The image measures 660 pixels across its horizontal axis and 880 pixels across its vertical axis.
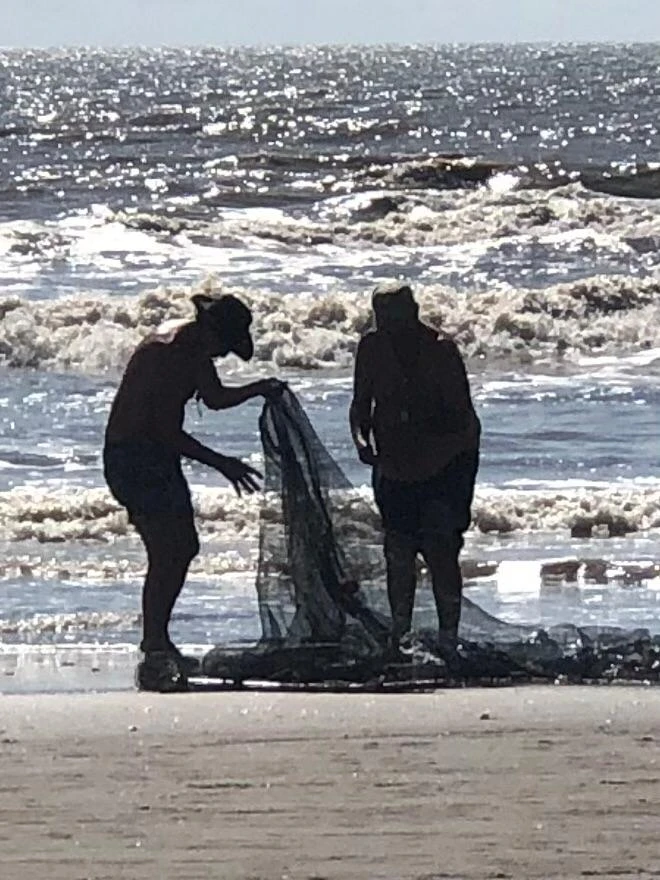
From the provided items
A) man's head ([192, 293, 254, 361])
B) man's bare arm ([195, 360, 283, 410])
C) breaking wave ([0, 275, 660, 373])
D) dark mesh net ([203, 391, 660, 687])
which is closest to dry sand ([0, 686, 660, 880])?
dark mesh net ([203, 391, 660, 687])

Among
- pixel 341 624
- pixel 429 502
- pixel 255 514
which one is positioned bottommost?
pixel 255 514

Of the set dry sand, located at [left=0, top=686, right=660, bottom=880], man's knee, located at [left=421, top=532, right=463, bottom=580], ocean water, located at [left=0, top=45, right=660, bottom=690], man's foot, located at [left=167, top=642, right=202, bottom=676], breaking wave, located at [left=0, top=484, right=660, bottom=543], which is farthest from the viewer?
breaking wave, located at [left=0, top=484, right=660, bottom=543]

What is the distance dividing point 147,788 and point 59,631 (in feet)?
11.0

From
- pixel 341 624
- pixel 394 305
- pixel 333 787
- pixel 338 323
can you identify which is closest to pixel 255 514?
pixel 394 305

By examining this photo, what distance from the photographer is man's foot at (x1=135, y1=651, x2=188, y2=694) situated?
7047 mm

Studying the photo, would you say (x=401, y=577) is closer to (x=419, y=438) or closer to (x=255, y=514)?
(x=419, y=438)

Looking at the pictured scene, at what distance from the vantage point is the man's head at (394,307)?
24.0ft

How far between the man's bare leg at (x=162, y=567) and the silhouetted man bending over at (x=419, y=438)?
2.16 feet

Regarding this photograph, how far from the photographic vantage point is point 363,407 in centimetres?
746

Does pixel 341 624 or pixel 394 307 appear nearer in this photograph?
pixel 341 624

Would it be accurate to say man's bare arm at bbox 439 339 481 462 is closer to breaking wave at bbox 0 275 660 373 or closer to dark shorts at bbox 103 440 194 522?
dark shorts at bbox 103 440 194 522

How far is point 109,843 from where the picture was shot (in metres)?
4.98

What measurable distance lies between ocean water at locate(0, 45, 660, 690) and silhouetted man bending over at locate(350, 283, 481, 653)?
4.40ft

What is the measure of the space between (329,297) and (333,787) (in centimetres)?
1879
